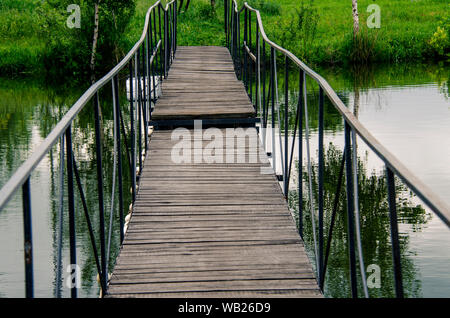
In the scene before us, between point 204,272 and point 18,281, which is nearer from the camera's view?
point 204,272

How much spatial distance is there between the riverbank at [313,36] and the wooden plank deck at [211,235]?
14.3 meters

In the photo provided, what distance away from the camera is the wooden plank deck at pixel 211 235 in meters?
3.59

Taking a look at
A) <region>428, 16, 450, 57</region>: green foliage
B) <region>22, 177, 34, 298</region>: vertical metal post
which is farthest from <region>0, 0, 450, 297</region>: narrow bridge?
<region>428, 16, 450, 57</region>: green foliage

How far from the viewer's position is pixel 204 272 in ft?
12.3

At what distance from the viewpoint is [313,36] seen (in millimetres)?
20031

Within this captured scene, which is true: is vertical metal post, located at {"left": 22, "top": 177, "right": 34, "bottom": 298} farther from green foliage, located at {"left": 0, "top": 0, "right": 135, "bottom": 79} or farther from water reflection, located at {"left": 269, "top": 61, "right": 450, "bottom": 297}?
green foliage, located at {"left": 0, "top": 0, "right": 135, "bottom": 79}

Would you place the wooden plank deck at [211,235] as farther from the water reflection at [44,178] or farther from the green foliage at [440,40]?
the green foliage at [440,40]

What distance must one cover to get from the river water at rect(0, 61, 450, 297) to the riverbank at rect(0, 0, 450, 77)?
2.96ft

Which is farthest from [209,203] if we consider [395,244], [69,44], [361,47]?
[69,44]

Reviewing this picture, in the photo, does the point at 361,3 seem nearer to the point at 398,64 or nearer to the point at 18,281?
the point at 398,64

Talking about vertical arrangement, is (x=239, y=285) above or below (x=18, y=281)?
above

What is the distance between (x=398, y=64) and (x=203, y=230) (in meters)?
16.8
